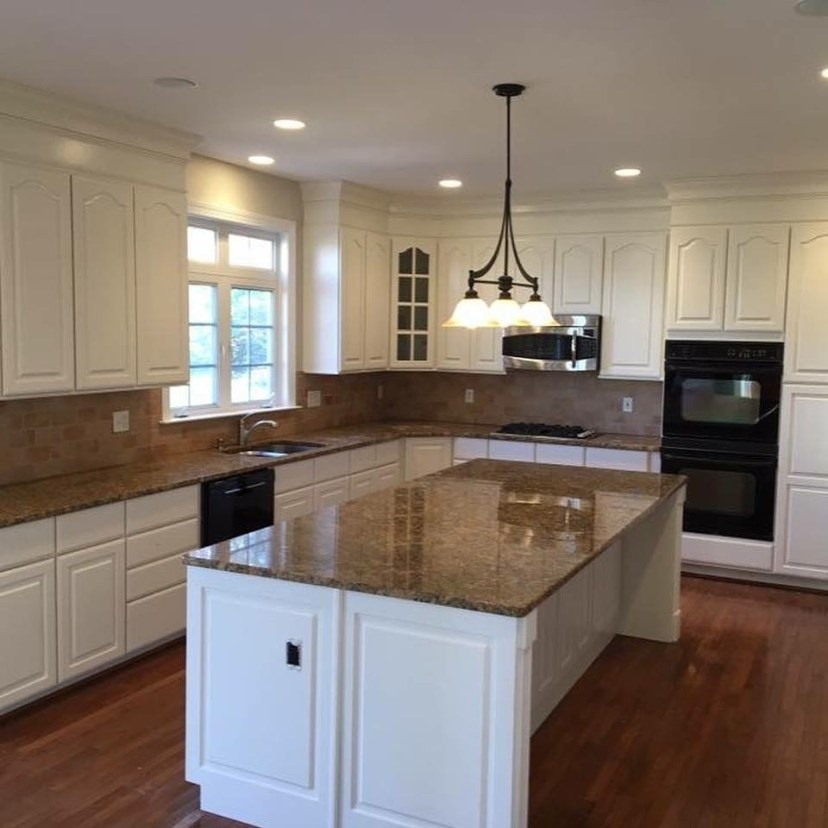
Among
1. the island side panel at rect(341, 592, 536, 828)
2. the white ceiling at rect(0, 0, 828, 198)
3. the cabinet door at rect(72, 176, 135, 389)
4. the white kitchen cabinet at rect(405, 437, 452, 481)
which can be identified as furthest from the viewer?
the white kitchen cabinet at rect(405, 437, 452, 481)

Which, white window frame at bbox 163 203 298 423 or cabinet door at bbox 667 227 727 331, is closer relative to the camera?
white window frame at bbox 163 203 298 423

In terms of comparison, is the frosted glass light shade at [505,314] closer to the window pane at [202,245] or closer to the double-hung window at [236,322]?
the double-hung window at [236,322]

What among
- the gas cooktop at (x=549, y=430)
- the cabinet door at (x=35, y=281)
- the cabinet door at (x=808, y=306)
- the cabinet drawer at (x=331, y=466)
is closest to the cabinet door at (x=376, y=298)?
the cabinet drawer at (x=331, y=466)

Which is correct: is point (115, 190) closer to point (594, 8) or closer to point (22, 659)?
point (22, 659)

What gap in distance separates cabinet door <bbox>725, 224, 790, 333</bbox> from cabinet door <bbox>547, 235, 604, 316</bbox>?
0.91 metres

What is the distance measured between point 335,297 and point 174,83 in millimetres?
2481

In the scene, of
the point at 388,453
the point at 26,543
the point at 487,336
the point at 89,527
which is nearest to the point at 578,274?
the point at 487,336

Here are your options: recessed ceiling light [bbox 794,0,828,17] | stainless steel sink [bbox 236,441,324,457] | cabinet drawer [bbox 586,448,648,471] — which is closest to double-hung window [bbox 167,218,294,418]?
stainless steel sink [bbox 236,441,324,457]

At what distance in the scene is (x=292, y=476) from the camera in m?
4.89

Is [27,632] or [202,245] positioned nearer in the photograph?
[27,632]

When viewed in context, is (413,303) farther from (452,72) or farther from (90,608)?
(90,608)

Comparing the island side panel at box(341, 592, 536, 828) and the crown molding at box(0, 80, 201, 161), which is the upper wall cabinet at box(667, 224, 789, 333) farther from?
the island side panel at box(341, 592, 536, 828)

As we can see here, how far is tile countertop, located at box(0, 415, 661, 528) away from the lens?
11.4ft

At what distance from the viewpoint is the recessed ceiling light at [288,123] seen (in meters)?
3.95
